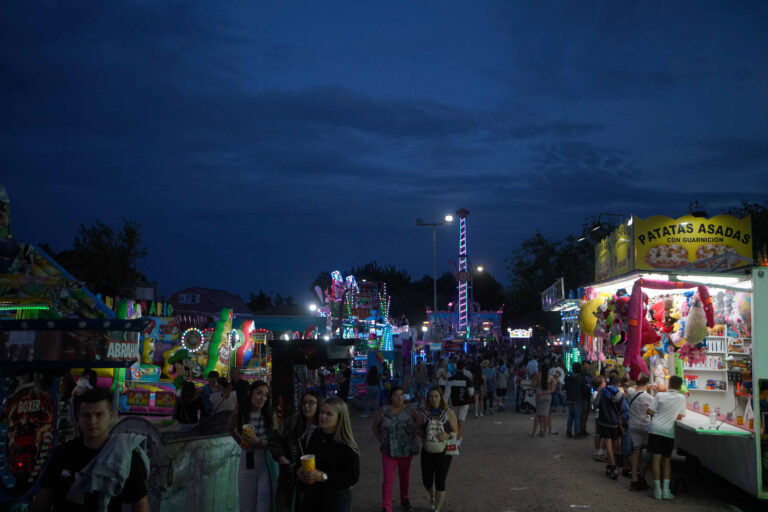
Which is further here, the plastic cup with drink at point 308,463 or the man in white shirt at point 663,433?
the man in white shirt at point 663,433

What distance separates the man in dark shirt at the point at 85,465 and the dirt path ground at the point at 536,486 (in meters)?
4.89

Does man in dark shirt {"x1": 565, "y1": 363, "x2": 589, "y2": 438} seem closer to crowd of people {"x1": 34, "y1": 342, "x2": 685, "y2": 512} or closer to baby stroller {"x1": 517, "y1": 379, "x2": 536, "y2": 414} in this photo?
crowd of people {"x1": 34, "y1": 342, "x2": 685, "y2": 512}

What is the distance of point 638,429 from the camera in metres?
9.13

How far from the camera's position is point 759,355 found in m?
7.95

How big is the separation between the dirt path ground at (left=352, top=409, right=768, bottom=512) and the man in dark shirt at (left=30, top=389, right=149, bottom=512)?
4891mm

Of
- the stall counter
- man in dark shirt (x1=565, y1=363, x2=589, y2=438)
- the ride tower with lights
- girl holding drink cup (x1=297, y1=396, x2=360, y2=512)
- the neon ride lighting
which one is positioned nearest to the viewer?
girl holding drink cup (x1=297, y1=396, x2=360, y2=512)

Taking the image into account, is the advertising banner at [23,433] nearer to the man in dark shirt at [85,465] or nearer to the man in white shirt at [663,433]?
the man in dark shirt at [85,465]

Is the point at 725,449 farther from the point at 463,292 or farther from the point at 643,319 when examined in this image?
the point at 463,292

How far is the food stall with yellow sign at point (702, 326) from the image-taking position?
803 cm

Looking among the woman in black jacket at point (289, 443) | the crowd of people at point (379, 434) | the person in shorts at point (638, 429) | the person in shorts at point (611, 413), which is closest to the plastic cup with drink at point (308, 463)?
the crowd of people at point (379, 434)

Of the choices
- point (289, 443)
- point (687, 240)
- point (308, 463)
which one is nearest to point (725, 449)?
point (687, 240)

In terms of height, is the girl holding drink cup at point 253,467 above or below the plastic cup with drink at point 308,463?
below

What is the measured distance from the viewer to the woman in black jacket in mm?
5470

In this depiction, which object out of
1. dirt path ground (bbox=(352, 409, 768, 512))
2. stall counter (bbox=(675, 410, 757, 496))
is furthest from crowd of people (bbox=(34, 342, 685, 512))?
stall counter (bbox=(675, 410, 757, 496))
